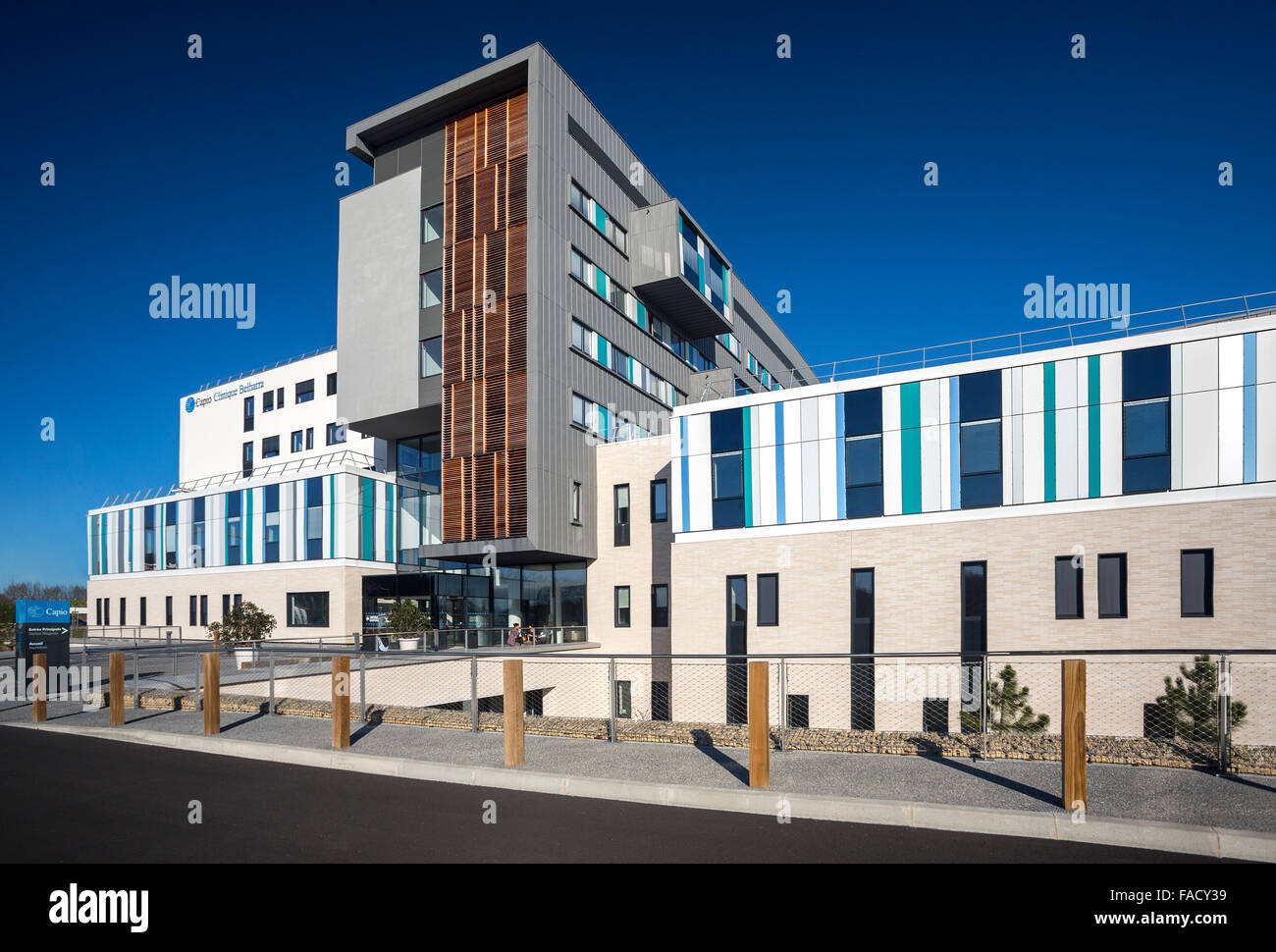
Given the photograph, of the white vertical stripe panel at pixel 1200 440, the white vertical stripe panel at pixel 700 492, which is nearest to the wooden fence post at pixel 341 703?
the white vertical stripe panel at pixel 700 492

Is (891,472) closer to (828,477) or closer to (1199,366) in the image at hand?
(828,477)

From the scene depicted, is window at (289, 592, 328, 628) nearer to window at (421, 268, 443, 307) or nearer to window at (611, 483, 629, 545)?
window at (421, 268, 443, 307)

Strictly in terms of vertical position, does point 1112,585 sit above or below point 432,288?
below

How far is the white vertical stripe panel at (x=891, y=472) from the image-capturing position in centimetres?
2408

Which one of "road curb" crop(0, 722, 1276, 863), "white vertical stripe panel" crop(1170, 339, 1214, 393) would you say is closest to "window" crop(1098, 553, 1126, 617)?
"white vertical stripe panel" crop(1170, 339, 1214, 393)

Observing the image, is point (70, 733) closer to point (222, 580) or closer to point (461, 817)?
point (461, 817)

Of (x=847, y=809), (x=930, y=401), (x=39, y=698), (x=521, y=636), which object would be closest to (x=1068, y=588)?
(x=930, y=401)

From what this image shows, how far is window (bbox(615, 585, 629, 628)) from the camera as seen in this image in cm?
3212

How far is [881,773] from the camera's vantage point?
28.6 feet

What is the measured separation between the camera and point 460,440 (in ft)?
104

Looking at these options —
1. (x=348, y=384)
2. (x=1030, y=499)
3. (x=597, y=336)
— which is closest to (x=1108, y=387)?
(x=1030, y=499)

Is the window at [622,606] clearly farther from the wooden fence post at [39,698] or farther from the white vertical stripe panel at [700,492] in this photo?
the wooden fence post at [39,698]

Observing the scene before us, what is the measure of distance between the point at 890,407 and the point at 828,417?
1862 mm
